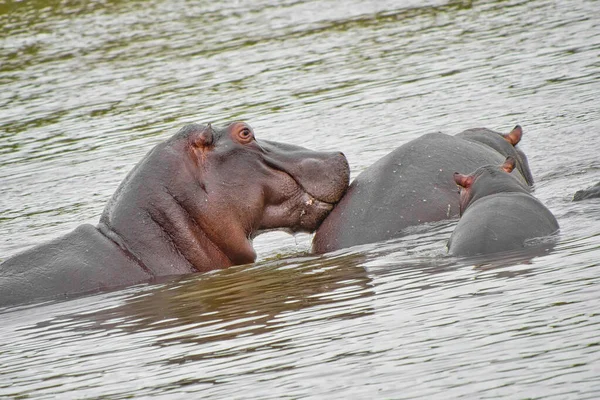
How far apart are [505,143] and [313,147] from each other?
359 cm

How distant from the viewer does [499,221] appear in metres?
6.61

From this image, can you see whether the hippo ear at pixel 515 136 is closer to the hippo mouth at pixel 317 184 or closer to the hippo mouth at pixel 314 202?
the hippo mouth at pixel 317 184

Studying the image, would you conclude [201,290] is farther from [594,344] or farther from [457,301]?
[594,344]

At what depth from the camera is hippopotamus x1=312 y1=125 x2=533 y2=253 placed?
307 inches

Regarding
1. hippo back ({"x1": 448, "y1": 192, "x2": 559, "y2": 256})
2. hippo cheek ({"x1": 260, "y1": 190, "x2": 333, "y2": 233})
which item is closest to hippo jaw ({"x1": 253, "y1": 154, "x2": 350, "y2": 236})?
hippo cheek ({"x1": 260, "y1": 190, "x2": 333, "y2": 233})

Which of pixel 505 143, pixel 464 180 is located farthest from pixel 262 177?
pixel 505 143

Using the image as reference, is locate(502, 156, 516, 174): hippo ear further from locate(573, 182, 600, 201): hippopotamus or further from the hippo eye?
the hippo eye

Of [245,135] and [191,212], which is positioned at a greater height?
[245,135]

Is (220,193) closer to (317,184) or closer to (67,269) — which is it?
(317,184)

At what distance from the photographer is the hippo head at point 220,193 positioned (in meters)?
7.80

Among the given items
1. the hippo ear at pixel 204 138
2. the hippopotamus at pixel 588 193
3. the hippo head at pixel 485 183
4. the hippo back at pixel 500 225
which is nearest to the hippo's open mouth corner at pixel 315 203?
the hippo ear at pixel 204 138

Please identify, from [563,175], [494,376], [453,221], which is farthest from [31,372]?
[563,175]

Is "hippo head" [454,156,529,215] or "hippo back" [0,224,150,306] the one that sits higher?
"hippo head" [454,156,529,215]

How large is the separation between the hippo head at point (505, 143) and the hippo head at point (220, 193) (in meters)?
1.37
